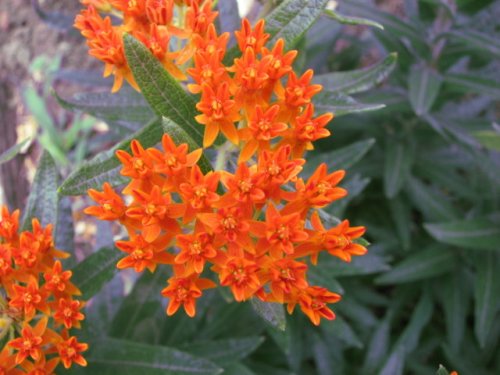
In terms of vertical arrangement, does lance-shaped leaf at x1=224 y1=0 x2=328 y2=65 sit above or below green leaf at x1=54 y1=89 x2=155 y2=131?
above

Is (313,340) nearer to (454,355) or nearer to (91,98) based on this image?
(454,355)

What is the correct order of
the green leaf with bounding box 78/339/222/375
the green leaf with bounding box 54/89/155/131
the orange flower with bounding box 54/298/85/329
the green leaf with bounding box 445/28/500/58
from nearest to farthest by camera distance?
the orange flower with bounding box 54/298/85/329 → the green leaf with bounding box 78/339/222/375 → the green leaf with bounding box 54/89/155/131 → the green leaf with bounding box 445/28/500/58

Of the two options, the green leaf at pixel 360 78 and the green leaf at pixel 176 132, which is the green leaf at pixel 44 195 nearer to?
the green leaf at pixel 176 132

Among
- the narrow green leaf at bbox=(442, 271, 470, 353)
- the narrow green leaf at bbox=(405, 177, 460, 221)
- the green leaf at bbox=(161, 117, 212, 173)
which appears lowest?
the narrow green leaf at bbox=(442, 271, 470, 353)

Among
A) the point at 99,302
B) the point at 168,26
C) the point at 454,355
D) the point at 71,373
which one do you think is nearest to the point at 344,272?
the point at 454,355

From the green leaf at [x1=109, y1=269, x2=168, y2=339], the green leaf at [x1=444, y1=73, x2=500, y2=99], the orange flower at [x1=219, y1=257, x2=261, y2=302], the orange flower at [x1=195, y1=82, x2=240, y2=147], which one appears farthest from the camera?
the green leaf at [x1=444, y1=73, x2=500, y2=99]

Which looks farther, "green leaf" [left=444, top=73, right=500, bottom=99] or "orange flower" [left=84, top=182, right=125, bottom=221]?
"green leaf" [left=444, top=73, right=500, bottom=99]

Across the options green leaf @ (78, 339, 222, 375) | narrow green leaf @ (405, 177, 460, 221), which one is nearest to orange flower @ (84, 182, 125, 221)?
green leaf @ (78, 339, 222, 375)

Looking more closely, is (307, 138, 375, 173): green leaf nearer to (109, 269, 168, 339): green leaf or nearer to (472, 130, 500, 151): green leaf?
(472, 130, 500, 151): green leaf

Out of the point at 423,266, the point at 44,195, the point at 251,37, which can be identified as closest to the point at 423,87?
the point at 423,266
